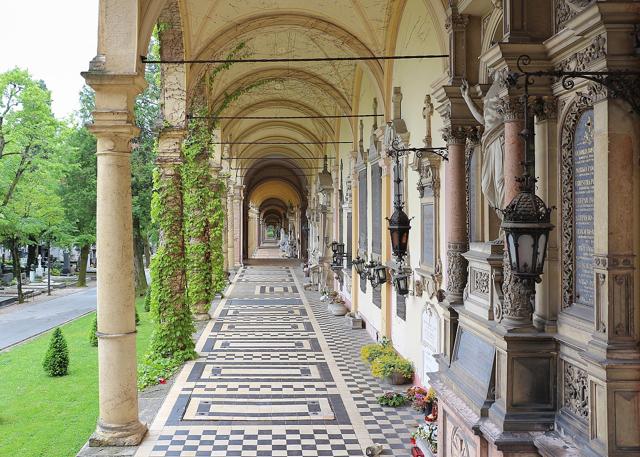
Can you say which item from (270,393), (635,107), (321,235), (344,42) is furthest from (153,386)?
(321,235)

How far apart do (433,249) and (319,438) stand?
10.5 feet

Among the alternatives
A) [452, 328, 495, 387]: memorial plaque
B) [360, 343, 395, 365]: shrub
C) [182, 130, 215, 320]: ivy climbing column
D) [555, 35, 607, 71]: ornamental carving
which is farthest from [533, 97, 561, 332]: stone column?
[182, 130, 215, 320]: ivy climbing column

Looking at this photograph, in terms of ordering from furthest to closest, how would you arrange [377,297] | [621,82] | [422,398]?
[377,297]
[422,398]
[621,82]

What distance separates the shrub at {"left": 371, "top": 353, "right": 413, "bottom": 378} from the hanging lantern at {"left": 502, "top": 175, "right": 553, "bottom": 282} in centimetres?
654

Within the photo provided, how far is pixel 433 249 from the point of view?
29.5 feet

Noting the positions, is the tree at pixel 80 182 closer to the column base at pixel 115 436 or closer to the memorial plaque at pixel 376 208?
the memorial plaque at pixel 376 208

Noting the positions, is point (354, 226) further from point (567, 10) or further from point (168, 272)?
point (567, 10)

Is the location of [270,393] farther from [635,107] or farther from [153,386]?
[635,107]

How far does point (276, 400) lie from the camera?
32.4 ft

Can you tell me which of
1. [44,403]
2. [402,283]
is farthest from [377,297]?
[44,403]

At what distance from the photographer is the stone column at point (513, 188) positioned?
486cm

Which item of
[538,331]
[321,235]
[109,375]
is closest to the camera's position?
[538,331]

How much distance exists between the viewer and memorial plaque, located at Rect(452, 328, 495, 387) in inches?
208

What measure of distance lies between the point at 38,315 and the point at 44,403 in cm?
1282
